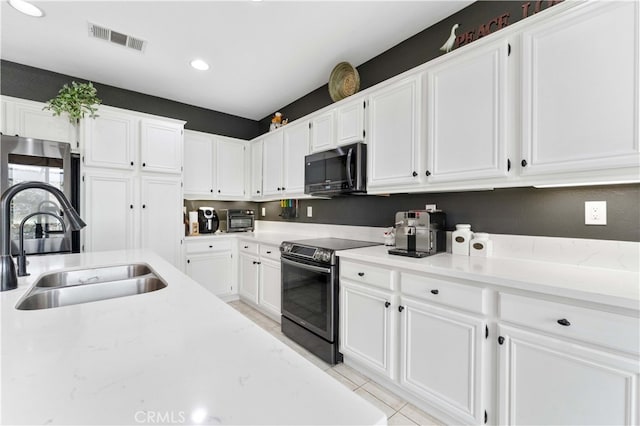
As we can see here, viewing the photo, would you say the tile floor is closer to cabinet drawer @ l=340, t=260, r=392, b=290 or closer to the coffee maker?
cabinet drawer @ l=340, t=260, r=392, b=290

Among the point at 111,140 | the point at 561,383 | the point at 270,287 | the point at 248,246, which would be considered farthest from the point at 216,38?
the point at 561,383

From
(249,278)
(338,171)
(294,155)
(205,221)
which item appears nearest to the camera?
(338,171)

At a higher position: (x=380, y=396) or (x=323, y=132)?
(x=323, y=132)

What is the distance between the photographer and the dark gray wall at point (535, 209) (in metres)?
1.44

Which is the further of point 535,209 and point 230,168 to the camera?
point 230,168

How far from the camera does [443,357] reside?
1563 mm

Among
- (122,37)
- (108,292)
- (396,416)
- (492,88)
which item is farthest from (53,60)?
(396,416)

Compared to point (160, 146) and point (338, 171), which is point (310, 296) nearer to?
point (338, 171)

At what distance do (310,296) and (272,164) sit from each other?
191cm

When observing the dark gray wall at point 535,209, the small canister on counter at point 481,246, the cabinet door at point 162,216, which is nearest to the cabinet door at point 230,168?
the cabinet door at point 162,216

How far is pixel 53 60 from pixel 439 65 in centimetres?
361

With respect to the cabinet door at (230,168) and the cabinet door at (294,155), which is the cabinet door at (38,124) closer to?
the cabinet door at (230,168)

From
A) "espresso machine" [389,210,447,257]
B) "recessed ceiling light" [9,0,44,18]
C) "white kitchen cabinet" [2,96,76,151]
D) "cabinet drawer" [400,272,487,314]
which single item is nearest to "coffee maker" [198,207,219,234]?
"white kitchen cabinet" [2,96,76,151]

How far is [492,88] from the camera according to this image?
5.39ft
